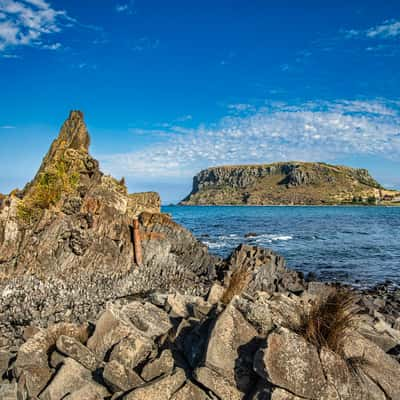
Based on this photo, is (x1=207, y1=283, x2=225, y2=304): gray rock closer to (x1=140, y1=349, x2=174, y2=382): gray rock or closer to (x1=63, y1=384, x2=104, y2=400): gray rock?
(x1=140, y1=349, x2=174, y2=382): gray rock

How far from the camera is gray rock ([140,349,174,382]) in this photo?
6.26 metres

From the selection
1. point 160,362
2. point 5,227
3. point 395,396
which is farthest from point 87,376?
point 5,227

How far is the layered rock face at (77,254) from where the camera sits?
17.1 m

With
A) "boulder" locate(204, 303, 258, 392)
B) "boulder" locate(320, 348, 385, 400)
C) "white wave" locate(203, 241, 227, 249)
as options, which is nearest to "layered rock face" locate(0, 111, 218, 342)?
"boulder" locate(204, 303, 258, 392)

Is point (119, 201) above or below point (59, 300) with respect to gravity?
above

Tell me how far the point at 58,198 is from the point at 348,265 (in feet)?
77.1

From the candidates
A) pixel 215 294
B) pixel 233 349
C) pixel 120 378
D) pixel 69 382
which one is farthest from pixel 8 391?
pixel 215 294

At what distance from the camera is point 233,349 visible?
19.8 feet

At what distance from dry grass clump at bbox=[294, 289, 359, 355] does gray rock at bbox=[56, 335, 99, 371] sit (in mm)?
3764

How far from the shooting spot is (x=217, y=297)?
9.79m

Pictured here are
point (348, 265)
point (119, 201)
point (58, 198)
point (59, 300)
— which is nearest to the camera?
point (59, 300)

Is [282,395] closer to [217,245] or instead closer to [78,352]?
[78,352]

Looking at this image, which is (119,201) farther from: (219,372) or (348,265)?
(219,372)

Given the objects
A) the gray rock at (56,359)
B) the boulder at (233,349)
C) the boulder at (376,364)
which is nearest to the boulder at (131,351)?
the gray rock at (56,359)
